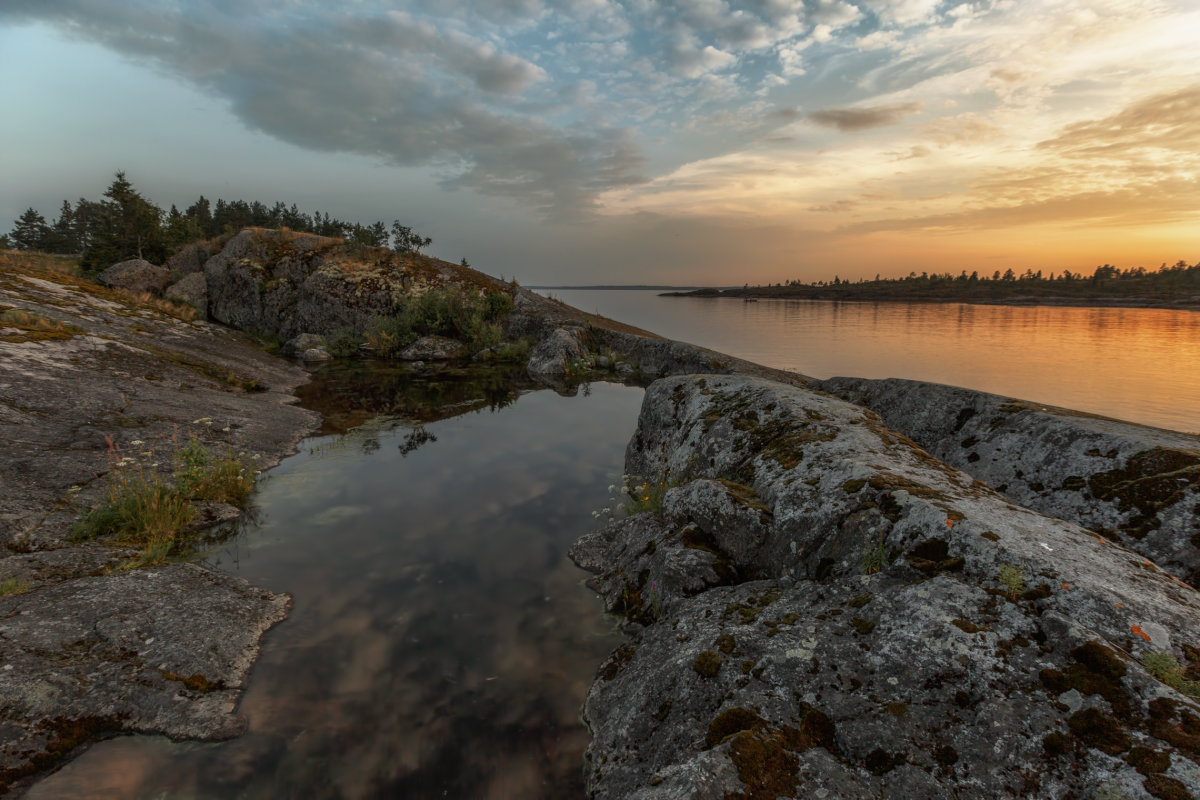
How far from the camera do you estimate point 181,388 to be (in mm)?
16438

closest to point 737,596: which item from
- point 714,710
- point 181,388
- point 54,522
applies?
point 714,710

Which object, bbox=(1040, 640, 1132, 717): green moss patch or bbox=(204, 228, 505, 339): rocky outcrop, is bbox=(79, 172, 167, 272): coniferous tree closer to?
bbox=(204, 228, 505, 339): rocky outcrop

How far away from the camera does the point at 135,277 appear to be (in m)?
34.3

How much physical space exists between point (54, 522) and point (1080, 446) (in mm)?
17282

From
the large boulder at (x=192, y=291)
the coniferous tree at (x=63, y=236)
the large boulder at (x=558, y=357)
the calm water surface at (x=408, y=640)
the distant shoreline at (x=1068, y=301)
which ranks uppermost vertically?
the coniferous tree at (x=63, y=236)

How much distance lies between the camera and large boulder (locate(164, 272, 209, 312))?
33938 mm

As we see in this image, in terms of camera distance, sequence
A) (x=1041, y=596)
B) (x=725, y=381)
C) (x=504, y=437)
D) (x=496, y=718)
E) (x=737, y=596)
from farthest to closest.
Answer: (x=504, y=437) < (x=725, y=381) < (x=737, y=596) < (x=496, y=718) < (x=1041, y=596)

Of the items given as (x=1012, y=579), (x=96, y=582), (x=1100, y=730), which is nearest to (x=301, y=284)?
(x=96, y=582)

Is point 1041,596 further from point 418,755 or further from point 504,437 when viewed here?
point 504,437

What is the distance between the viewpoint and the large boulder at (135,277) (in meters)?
33.8

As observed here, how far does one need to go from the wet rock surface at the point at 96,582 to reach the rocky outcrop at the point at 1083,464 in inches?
450

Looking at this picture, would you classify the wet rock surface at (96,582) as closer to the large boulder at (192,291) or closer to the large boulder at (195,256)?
the large boulder at (192,291)

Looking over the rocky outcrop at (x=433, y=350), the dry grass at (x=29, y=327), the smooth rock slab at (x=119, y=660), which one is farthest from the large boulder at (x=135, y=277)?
the smooth rock slab at (x=119, y=660)

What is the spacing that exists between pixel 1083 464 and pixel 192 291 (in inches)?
1842
